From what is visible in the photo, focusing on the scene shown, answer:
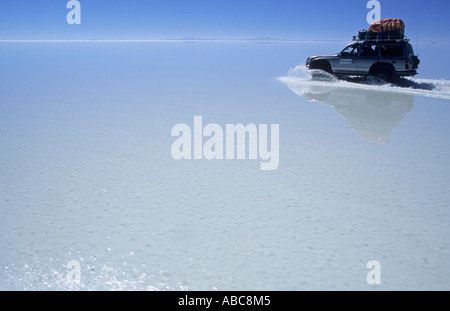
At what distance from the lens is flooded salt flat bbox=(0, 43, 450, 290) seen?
3.98 metres

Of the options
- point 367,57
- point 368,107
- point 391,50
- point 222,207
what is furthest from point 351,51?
point 222,207

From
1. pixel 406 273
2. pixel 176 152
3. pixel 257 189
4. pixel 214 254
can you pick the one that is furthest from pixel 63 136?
pixel 406 273

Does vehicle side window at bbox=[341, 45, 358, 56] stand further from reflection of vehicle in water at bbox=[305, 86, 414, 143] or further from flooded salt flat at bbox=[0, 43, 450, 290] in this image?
flooded salt flat at bbox=[0, 43, 450, 290]

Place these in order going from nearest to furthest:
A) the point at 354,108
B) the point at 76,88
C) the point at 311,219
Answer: the point at 311,219 < the point at 354,108 < the point at 76,88

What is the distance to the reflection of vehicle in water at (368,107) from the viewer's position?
10328 mm

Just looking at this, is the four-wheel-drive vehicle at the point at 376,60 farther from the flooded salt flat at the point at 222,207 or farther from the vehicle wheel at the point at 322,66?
the flooded salt flat at the point at 222,207

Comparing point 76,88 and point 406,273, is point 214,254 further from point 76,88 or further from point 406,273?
point 76,88

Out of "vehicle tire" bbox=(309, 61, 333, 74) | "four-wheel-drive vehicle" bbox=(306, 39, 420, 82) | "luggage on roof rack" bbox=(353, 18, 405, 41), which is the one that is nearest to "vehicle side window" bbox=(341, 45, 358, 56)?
"four-wheel-drive vehicle" bbox=(306, 39, 420, 82)

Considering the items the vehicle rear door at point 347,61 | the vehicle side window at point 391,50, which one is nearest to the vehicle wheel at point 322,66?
the vehicle rear door at point 347,61

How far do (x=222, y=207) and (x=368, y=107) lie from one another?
9.26 metres

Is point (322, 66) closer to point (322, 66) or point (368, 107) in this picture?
point (322, 66)

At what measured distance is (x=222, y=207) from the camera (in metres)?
5.55
